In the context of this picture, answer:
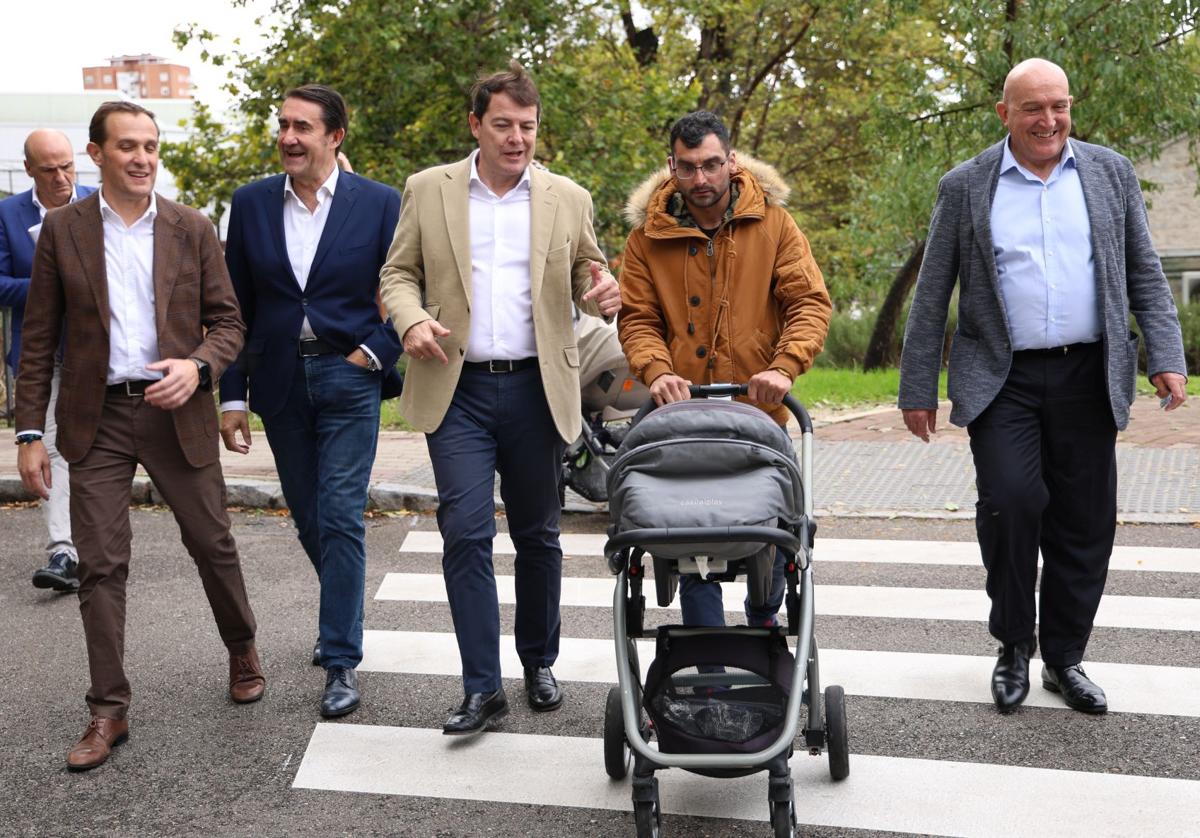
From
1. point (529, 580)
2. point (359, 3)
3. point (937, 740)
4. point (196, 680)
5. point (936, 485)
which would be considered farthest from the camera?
point (359, 3)

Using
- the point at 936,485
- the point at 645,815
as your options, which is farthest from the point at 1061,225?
the point at 936,485

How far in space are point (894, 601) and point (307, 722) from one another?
2.97 m

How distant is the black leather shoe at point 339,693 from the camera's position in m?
5.21

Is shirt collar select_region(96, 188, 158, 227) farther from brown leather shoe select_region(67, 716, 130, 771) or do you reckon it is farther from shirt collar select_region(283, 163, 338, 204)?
brown leather shoe select_region(67, 716, 130, 771)

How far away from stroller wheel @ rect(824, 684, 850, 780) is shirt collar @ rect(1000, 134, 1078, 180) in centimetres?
196

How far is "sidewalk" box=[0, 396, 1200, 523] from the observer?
9.14 metres

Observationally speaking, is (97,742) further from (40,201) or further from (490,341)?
(40,201)

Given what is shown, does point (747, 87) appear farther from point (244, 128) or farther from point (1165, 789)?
point (1165, 789)

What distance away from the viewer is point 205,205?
2050cm

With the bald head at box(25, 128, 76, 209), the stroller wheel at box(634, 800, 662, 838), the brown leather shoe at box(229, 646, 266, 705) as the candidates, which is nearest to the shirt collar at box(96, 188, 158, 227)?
the brown leather shoe at box(229, 646, 266, 705)

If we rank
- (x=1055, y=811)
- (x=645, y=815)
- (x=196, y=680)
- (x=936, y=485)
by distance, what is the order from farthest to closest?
(x=936, y=485)
(x=196, y=680)
(x=1055, y=811)
(x=645, y=815)

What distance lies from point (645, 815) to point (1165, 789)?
1.64 m

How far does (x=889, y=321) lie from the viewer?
893 inches

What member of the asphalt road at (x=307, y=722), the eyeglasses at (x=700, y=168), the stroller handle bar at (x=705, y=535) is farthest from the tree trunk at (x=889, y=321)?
the stroller handle bar at (x=705, y=535)
